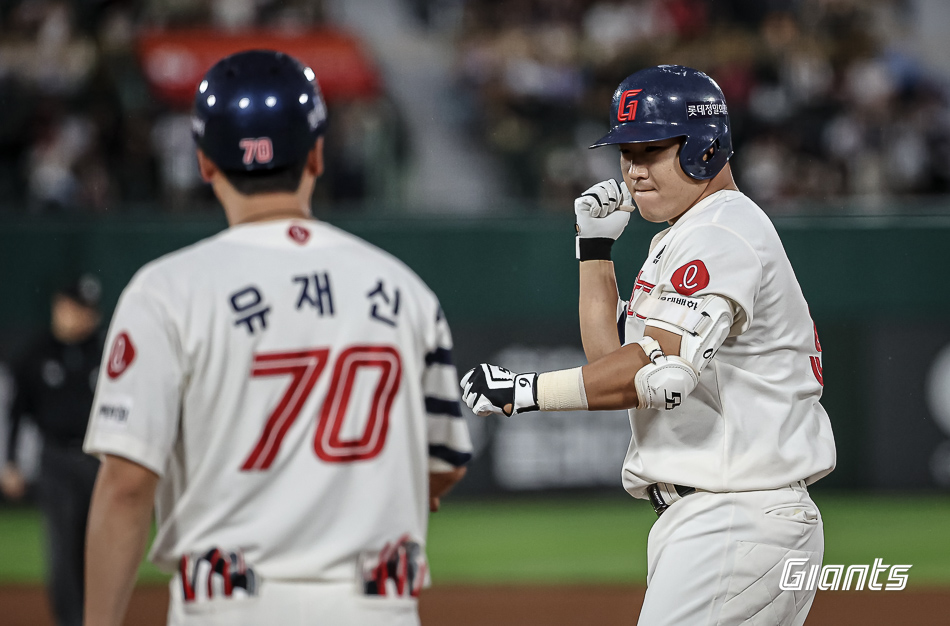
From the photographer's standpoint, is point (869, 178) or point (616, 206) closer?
point (616, 206)

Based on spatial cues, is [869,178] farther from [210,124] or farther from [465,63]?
[210,124]

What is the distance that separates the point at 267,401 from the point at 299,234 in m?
0.38

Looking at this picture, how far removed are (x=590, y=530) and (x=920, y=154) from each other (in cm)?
632

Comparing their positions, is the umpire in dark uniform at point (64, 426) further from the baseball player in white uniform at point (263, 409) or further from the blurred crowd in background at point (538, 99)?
the baseball player in white uniform at point (263, 409)

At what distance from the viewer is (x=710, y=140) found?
3670 mm

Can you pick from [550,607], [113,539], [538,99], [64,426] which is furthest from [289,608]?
[538,99]

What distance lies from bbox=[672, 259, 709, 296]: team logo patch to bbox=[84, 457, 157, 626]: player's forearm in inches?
65.3

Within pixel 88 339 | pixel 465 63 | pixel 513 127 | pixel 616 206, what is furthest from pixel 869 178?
pixel 616 206

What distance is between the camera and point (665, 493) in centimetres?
358

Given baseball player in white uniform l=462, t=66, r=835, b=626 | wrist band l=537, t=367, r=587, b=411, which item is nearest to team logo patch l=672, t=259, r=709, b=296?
baseball player in white uniform l=462, t=66, r=835, b=626

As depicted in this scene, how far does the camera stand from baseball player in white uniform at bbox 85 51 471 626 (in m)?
2.32

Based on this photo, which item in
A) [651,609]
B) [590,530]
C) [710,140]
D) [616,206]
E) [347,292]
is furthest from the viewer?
[590,530]

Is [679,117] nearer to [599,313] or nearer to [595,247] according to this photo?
[595,247]

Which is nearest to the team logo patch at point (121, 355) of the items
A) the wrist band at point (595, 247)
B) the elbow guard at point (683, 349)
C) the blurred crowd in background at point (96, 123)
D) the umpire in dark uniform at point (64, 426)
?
the elbow guard at point (683, 349)
